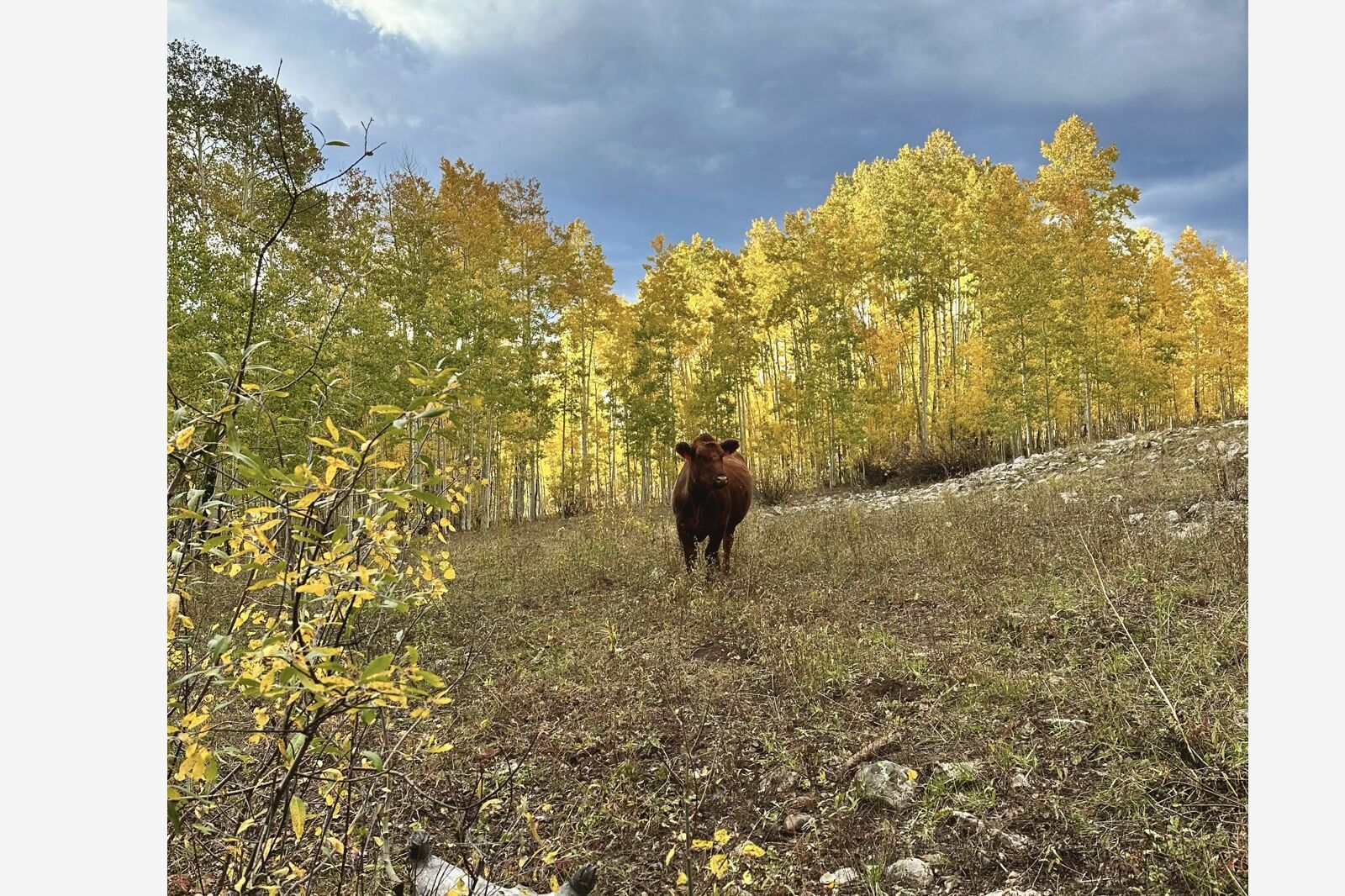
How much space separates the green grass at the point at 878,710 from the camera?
2.12 meters

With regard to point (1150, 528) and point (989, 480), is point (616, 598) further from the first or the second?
point (989, 480)

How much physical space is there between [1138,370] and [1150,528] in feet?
38.2

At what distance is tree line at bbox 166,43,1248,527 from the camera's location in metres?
12.1

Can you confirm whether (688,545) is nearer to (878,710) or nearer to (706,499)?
(706,499)

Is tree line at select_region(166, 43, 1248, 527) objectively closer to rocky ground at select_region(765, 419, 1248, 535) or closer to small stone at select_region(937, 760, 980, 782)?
rocky ground at select_region(765, 419, 1248, 535)

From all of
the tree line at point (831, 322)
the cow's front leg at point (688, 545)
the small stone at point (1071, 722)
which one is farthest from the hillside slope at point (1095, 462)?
the small stone at point (1071, 722)

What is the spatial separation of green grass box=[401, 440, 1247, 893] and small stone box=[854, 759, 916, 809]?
0.05 metres

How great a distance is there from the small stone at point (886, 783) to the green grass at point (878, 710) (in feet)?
0.18

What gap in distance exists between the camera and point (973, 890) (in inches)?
76.4

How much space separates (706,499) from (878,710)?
3.30 m

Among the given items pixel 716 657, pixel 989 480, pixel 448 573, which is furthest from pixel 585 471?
pixel 448 573

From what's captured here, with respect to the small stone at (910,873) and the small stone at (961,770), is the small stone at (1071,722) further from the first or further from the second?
the small stone at (910,873)

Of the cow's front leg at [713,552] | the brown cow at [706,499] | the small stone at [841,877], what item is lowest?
the small stone at [841,877]

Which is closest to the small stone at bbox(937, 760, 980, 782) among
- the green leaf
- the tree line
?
the green leaf
